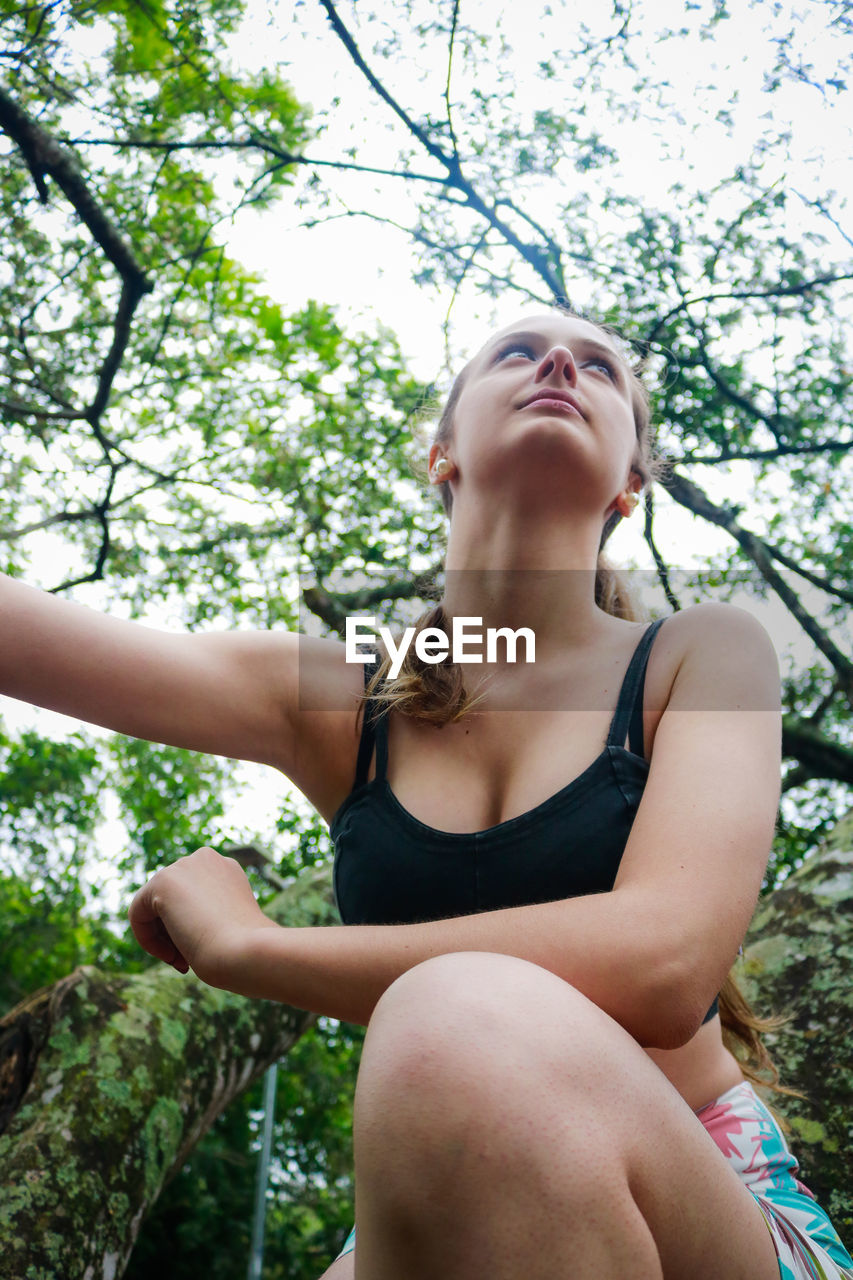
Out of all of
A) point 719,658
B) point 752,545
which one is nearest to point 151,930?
point 719,658

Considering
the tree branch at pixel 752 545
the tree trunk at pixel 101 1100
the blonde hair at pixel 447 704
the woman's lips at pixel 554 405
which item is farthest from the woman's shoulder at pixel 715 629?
the tree branch at pixel 752 545

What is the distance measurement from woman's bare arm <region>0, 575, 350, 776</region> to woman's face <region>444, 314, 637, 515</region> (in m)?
0.56

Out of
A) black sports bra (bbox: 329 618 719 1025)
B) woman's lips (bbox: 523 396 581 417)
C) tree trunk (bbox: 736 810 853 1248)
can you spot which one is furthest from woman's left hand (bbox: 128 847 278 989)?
tree trunk (bbox: 736 810 853 1248)

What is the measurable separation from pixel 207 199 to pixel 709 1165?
6.37m

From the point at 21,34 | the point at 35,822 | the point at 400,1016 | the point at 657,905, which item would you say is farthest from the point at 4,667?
the point at 35,822

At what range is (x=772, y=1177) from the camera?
1432 mm

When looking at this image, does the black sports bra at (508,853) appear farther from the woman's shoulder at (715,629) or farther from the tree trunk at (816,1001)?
the tree trunk at (816,1001)

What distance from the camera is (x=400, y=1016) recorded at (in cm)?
88

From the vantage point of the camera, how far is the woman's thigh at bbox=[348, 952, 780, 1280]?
81cm

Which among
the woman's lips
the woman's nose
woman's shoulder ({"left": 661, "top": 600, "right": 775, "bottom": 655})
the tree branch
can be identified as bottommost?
woman's shoulder ({"left": 661, "top": 600, "right": 775, "bottom": 655})

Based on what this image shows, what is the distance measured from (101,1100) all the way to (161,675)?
166 cm

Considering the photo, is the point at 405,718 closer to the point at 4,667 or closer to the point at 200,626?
the point at 4,667

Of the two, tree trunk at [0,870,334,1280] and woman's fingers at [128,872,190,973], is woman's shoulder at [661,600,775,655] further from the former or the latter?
tree trunk at [0,870,334,1280]

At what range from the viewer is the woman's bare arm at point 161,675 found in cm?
155
